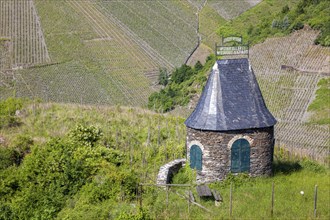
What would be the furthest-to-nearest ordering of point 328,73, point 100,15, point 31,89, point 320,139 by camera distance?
point 100,15
point 31,89
point 328,73
point 320,139

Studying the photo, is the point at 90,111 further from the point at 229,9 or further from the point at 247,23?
the point at 229,9

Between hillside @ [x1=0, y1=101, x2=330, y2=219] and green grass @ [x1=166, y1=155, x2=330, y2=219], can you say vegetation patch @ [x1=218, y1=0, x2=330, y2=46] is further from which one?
green grass @ [x1=166, y1=155, x2=330, y2=219]

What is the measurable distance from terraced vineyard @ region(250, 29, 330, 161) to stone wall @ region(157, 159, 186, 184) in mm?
13212

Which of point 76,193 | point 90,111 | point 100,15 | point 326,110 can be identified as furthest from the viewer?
point 100,15

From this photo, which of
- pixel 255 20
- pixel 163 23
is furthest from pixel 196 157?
pixel 255 20

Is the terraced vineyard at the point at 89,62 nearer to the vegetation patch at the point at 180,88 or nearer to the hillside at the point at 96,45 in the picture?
the hillside at the point at 96,45

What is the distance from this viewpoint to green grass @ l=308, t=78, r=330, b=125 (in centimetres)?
4185

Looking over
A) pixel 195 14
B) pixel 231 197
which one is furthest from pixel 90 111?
pixel 195 14

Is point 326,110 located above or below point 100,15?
below

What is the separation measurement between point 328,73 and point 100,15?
3230 cm

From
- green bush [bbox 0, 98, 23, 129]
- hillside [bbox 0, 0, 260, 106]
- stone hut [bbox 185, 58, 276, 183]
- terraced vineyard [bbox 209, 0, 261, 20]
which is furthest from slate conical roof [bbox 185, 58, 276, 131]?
terraced vineyard [bbox 209, 0, 261, 20]

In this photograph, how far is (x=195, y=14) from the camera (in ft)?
Answer: 263

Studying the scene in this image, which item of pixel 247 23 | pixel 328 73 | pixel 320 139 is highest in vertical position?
pixel 247 23

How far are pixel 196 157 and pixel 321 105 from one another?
23788mm
